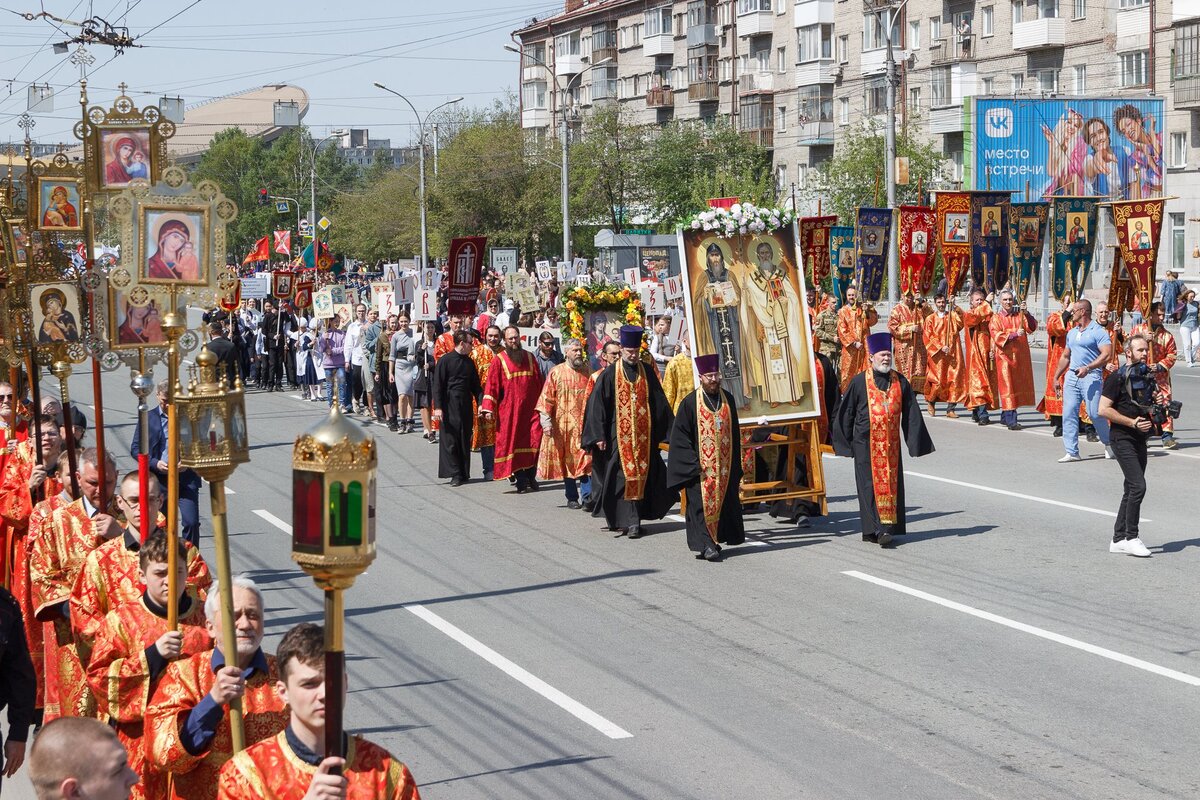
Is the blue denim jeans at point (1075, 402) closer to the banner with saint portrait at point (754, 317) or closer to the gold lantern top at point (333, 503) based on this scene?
the banner with saint portrait at point (754, 317)

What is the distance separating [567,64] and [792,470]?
248 feet

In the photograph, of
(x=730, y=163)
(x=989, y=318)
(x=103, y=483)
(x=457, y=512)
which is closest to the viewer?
(x=103, y=483)

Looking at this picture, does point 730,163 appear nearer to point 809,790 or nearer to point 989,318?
point 989,318

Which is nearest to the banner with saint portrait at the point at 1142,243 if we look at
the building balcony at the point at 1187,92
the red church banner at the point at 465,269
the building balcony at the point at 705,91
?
the red church banner at the point at 465,269

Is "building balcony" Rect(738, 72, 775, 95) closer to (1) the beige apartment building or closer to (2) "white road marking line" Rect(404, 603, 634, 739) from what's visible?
(1) the beige apartment building

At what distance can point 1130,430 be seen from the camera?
41.1ft

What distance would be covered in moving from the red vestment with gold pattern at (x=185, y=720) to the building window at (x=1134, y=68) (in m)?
50.6

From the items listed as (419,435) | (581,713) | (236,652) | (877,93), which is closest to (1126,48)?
(877,93)

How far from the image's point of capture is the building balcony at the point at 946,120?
57.3 meters

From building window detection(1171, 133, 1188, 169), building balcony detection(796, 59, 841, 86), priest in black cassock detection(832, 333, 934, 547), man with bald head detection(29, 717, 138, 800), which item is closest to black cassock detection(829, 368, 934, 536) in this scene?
priest in black cassock detection(832, 333, 934, 547)

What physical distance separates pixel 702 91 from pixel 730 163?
1455 cm

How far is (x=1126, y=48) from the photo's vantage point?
5184cm

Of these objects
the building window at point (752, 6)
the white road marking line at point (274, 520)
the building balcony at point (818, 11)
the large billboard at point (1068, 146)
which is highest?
the building window at point (752, 6)

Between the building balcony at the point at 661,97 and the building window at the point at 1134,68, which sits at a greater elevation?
the building balcony at the point at 661,97
